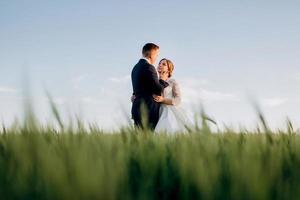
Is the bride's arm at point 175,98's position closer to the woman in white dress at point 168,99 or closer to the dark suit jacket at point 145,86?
the woman in white dress at point 168,99

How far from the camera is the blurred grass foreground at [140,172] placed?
1268 millimetres

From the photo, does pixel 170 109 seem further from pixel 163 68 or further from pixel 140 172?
pixel 140 172

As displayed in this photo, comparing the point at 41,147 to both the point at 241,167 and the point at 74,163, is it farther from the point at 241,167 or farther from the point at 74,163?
the point at 241,167

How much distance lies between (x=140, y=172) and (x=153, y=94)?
6.53 meters

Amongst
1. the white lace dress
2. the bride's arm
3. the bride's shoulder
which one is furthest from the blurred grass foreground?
the bride's shoulder

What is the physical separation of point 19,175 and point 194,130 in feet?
2.69

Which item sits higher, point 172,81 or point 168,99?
point 172,81

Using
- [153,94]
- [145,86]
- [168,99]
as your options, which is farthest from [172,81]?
[145,86]

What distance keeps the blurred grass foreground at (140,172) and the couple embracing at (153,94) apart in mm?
5836

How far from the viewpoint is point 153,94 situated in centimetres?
817

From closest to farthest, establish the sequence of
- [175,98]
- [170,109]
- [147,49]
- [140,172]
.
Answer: [140,172], [147,49], [170,109], [175,98]

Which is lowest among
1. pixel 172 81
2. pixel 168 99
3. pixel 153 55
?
pixel 168 99

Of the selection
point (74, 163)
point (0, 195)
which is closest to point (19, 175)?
point (0, 195)

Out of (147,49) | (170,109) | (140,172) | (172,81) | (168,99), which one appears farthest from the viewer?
(172,81)
